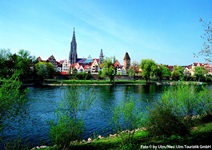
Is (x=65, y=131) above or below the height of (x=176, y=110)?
below

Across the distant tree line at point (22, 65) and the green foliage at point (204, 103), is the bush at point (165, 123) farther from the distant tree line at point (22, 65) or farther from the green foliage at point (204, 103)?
the distant tree line at point (22, 65)

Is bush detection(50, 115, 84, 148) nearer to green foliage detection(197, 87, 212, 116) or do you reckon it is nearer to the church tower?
green foliage detection(197, 87, 212, 116)

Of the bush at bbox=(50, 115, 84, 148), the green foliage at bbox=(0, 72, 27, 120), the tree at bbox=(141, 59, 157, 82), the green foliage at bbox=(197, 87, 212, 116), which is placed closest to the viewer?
the green foliage at bbox=(0, 72, 27, 120)

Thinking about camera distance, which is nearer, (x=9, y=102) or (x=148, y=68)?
(x=9, y=102)

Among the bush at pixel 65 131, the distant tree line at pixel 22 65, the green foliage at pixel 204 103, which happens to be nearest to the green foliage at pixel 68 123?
the bush at pixel 65 131

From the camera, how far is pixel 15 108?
382 inches

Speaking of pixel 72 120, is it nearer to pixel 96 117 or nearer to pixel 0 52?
pixel 96 117

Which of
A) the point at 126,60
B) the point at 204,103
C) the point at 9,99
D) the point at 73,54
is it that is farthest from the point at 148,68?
the point at 73,54

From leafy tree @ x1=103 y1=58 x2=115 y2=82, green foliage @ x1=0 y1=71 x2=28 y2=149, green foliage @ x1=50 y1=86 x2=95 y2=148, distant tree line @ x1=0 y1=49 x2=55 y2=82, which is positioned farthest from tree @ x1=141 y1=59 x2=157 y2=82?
green foliage @ x1=0 y1=71 x2=28 y2=149

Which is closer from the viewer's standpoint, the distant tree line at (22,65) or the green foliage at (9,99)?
the green foliage at (9,99)

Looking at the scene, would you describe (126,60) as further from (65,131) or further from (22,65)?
(65,131)

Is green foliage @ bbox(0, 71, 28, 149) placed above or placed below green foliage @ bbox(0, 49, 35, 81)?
below

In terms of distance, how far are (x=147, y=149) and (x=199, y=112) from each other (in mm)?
7990

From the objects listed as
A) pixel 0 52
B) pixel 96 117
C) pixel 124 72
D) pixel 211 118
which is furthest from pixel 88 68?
pixel 211 118
